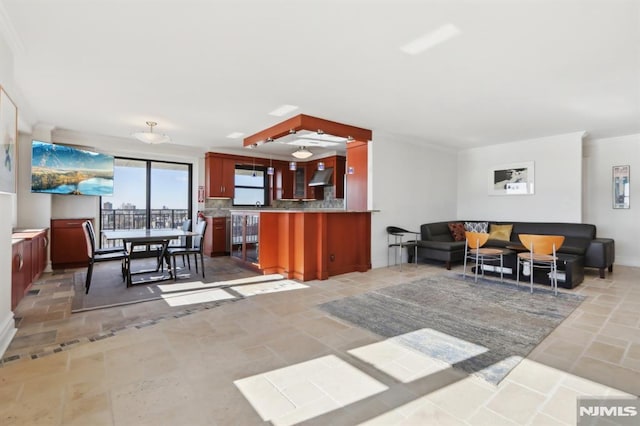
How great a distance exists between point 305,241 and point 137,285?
2531mm

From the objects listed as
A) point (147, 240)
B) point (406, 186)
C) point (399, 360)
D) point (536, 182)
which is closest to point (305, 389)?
point (399, 360)

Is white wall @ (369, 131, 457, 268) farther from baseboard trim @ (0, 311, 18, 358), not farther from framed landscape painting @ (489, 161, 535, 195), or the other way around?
baseboard trim @ (0, 311, 18, 358)

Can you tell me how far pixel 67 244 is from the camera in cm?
554

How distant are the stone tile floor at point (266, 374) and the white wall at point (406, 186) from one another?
10.0 feet

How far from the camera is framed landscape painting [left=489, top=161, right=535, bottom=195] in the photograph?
21.1ft

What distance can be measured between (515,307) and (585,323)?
64 centimetres

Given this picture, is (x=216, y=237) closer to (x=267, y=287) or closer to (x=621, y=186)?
(x=267, y=287)

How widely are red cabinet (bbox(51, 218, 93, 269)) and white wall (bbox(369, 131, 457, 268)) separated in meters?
5.47

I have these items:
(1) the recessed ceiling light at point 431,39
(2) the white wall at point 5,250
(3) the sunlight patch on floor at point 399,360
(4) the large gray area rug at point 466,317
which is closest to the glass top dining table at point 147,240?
(2) the white wall at point 5,250

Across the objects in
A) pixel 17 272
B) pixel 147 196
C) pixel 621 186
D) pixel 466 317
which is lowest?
pixel 466 317

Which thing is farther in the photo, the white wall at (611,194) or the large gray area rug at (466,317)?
the white wall at (611,194)

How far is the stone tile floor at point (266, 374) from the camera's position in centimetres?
169

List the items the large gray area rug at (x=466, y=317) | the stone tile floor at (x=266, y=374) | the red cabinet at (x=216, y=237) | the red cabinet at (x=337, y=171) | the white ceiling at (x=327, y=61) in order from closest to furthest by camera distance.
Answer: the stone tile floor at (x=266, y=374), the white ceiling at (x=327, y=61), the large gray area rug at (x=466, y=317), the red cabinet at (x=216, y=237), the red cabinet at (x=337, y=171)

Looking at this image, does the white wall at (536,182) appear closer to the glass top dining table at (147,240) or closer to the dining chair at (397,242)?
the dining chair at (397,242)
